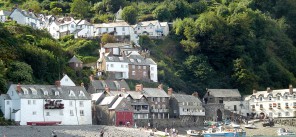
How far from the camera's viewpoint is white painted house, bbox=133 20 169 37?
358 feet

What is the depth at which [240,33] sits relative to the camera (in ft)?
365

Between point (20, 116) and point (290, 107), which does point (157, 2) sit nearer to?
point (290, 107)

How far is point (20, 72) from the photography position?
71.7m

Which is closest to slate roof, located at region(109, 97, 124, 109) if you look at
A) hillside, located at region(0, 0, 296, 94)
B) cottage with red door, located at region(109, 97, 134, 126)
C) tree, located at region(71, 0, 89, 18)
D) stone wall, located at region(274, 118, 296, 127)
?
cottage with red door, located at region(109, 97, 134, 126)

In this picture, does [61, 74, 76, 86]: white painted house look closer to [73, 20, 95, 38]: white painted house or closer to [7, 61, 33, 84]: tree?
[7, 61, 33, 84]: tree

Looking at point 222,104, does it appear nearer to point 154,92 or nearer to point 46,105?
point 154,92

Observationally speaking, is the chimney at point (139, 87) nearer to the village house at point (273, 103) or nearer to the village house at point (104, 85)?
the village house at point (104, 85)

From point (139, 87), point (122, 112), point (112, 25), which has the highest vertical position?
point (112, 25)

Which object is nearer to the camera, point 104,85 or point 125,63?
point 104,85

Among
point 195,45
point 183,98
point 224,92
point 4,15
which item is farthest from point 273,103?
point 4,15

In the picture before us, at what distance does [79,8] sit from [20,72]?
155ft

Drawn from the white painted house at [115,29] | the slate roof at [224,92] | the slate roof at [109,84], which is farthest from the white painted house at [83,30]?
the slate roof at [224,92]

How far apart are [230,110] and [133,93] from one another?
21.8m

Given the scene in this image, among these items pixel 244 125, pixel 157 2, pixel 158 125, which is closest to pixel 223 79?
pixel 244 125
